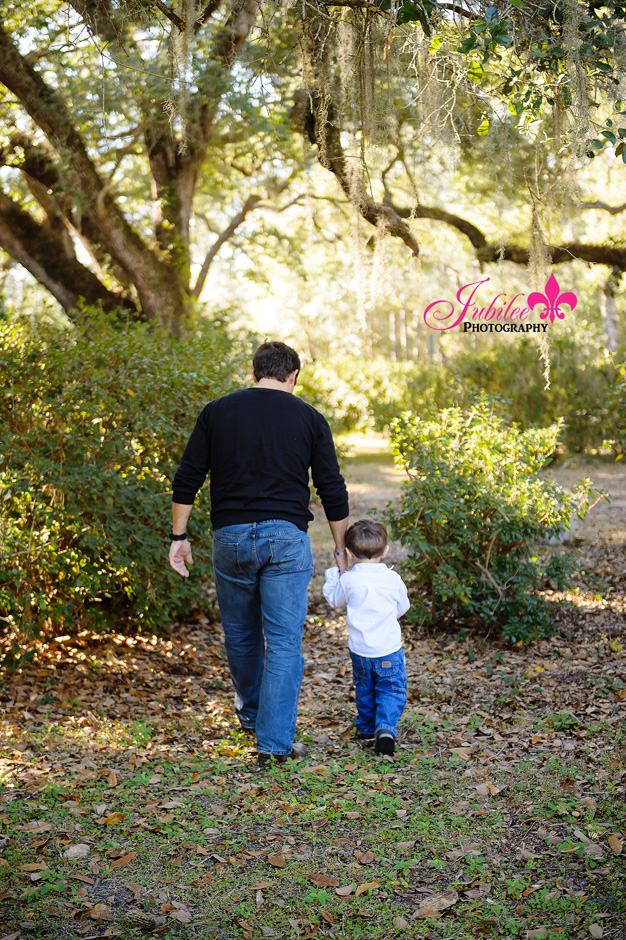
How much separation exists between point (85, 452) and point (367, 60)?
2772 mm

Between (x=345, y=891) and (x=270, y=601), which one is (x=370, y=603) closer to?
(x=270, y=601)

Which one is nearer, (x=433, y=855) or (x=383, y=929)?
(x=383, y=929)

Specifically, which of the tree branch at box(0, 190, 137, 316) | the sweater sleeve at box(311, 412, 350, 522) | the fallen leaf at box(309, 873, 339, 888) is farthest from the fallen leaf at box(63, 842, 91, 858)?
the tree branch at box(0, 190, 137, 316)

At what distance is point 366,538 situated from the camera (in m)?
3.75

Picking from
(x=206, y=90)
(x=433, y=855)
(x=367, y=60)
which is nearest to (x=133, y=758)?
(x=433, y=855)

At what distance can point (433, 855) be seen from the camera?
2.76 m

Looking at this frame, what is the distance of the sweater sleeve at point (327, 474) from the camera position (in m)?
3.56

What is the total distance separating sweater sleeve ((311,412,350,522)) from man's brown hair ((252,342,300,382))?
256 millimetres

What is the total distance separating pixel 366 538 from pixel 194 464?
0.92m

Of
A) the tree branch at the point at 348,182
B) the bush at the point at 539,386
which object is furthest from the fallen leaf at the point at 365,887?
the bush at the point at 539,386

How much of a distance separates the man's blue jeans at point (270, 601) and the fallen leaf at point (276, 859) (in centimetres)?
74

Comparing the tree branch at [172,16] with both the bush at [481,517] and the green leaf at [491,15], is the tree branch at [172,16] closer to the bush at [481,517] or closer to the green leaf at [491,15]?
the green leaf at [491,15]

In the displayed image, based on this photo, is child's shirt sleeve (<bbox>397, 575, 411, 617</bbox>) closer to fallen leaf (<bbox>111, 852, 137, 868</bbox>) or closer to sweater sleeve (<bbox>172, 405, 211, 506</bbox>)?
sweater sleeve (<bbox>172, 405, 211, 506</bbox>)

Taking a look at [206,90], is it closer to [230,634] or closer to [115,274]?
[115,274]
